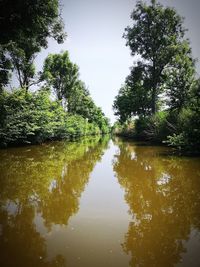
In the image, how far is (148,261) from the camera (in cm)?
260

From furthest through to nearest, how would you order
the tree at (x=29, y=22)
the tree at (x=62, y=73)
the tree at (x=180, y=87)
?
the tree at (x=62, y=73) → the tree at (x=180, y=87) → the tree at (x=29, y=22)

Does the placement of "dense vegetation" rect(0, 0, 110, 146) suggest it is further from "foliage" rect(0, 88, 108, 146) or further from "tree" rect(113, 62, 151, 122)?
"tree" rect(113, 62, 151, 122)

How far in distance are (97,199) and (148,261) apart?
2516 mm

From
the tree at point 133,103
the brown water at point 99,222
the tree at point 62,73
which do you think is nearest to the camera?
the brown water at point 99,222

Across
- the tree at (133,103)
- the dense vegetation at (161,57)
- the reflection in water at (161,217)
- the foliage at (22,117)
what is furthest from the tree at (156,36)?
the reflection in water at (161,217)

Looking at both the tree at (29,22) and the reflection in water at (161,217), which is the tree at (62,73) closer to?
the tree at (29,22)

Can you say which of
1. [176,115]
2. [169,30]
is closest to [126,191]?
[176,115]

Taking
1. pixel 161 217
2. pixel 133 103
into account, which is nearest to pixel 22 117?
pixel 161 217

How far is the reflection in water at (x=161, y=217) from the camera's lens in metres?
2.72

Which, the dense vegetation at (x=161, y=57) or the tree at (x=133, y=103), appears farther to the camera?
the tree at (x=133, y=103)

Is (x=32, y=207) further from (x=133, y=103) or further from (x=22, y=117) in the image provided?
(x=133, y=103)

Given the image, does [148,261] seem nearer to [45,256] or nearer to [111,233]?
[111,233]

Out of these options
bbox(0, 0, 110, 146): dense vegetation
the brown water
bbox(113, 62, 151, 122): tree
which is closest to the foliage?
bbox(0, 0, 110, 146): dense vegetation

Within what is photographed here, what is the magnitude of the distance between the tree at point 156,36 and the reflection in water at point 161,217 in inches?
814
